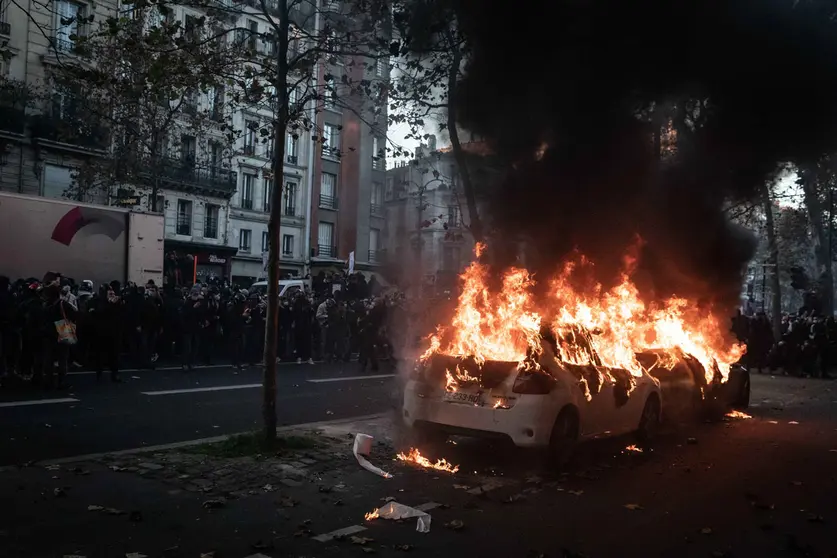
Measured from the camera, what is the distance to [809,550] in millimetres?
5480

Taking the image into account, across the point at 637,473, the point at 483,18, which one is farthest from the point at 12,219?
the point at 637,473

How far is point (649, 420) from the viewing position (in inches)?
374

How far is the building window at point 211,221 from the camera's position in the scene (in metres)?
38.4

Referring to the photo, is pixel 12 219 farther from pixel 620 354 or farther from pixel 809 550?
pixel 809 550

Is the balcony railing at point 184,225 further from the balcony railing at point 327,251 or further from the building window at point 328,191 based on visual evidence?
the building window at point 328,191

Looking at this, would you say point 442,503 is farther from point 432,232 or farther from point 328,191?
point 328,191

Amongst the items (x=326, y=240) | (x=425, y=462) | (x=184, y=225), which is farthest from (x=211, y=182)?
(x=425, y=462)

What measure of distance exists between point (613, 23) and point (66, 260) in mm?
12675

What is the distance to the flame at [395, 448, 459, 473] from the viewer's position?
301 inches

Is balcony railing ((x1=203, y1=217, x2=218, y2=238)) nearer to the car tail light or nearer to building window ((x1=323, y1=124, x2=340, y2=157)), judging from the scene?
building window ((x1=323, y1=124, x2=340, y2=157))

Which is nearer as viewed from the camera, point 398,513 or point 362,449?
point 398,513

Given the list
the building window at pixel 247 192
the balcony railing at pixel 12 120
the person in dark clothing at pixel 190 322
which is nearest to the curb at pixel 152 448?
the person in dark clothing at pixel 190 322

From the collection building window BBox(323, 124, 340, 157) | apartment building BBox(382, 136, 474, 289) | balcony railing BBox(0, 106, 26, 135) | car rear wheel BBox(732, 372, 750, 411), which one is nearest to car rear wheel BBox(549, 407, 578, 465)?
building window BBox(323, 124, 340, 157)

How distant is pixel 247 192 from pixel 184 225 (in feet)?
16.2
